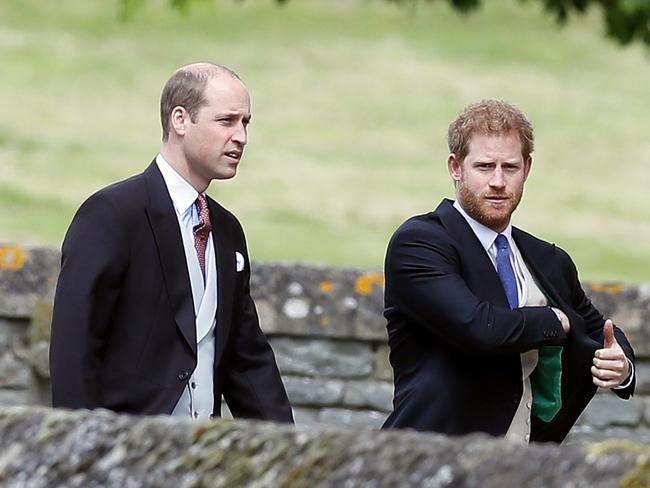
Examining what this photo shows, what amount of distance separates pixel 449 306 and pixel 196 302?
2.27 ft

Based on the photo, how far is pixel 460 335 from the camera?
3889 millimetres

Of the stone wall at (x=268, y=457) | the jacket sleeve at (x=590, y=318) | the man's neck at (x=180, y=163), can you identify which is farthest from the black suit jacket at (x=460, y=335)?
the stone wall at (x=268, y=457)

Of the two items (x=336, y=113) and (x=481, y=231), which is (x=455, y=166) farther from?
(x=336, y=113)

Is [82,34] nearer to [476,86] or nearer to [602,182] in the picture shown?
[476,86]

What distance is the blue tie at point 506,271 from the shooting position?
4082 mm

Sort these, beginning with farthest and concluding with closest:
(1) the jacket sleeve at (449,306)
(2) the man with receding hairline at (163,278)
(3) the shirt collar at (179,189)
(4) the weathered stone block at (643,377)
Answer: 1. (4) the weathered stone block at (643,377)
2. (3) the shirt collar at (179,189)
3. (2) the man with receding hairline at (163,278)
4. (1) the jacket sleeve at (449,306)

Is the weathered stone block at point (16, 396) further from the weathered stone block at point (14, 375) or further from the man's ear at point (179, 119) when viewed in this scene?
the man's ear at point (179, 119)

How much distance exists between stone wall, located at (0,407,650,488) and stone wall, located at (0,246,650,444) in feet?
13.5

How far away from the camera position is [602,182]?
884 inches

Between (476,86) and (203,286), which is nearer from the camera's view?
(203,286)

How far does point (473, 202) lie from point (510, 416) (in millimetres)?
534

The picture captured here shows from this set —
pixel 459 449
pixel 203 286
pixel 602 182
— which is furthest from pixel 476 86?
pixel 459 449

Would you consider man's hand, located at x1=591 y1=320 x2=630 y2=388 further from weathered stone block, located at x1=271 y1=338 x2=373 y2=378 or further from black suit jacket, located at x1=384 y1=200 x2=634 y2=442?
weathered stone block, located at x1=271 y1=338 x2=373 y2=378

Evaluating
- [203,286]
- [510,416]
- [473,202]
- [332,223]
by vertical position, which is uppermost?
Answer: [473,202]
